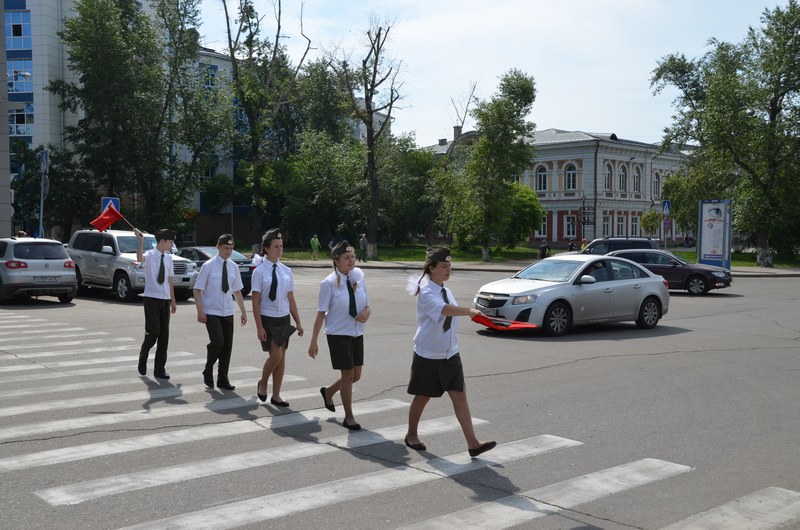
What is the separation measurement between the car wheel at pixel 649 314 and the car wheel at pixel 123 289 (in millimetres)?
13455

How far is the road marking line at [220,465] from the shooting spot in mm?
5559

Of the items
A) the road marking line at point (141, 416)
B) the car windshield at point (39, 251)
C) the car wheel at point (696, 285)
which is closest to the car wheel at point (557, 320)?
the road marking line at point (141, 416)

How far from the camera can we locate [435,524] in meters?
5.05

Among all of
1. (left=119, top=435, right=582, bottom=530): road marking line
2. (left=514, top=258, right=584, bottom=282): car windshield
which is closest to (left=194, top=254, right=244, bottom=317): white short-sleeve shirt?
(left=119, top=435, right=582, bottom=530): road marking line

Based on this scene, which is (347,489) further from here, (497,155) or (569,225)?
(569,225)

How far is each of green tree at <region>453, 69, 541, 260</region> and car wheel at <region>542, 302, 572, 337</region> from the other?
38.0 metres

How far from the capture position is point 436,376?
266 inches

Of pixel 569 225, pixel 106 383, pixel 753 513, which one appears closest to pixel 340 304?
pixel 106 383

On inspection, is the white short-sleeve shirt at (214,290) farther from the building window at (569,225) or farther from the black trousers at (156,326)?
the building window at (569,225)

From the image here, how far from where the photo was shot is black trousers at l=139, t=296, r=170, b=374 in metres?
10.5

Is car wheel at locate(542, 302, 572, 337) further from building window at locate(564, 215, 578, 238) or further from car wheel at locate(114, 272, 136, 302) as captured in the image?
building window at locate(564, 215, 578, 238)

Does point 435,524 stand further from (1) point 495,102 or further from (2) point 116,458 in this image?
(1) point 495,102

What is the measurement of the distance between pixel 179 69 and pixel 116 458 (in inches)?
1865

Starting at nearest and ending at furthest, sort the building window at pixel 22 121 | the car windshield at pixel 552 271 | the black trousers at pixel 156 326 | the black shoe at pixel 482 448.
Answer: the black shoe at pixel 482 448, the black trousers at pixel 156 326, the car windshield at pixel 552 271, the building window at pixel 22 121
